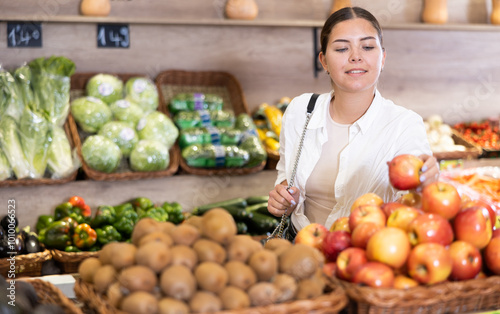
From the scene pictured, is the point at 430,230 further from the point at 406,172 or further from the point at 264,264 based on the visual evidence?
the point at 264,264

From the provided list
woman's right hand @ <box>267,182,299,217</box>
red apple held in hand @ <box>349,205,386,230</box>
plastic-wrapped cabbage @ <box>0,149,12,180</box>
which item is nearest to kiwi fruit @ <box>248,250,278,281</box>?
red apple held in hand @ <box>349,205,386,230</box>

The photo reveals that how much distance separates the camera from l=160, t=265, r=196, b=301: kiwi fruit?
123 cm

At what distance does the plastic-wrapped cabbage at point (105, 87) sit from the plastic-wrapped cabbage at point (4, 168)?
0.75 meters

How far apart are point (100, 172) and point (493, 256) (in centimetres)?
239

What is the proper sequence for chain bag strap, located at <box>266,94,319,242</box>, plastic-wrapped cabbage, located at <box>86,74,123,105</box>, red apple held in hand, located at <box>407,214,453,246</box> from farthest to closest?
plastic-wrapped cabbage, located at <box>86,74,123,105</box> < chain bag strap, located at <box>266,94,319,242</box> < red apple held in hand, located at <box>407,214,453,246</box>

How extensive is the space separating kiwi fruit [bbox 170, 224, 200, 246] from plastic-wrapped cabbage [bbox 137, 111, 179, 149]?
226 centimetres

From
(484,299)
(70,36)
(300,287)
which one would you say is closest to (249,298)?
(300,287)

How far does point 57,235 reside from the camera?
288cm

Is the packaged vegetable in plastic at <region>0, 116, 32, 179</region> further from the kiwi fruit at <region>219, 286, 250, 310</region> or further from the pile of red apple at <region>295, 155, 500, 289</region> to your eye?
the kiwi fruit at <region>219, 286, 250, 310</region>

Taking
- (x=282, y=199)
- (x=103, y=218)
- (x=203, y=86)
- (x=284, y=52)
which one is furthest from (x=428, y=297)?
(x=284, y=52)

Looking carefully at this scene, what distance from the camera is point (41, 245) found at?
2.92m

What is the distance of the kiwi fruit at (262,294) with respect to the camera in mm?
1275

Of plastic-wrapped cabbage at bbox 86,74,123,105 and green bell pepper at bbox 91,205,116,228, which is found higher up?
plastic-wrapped cabbage at bbox 86,74,123,105

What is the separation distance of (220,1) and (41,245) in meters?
2.14
